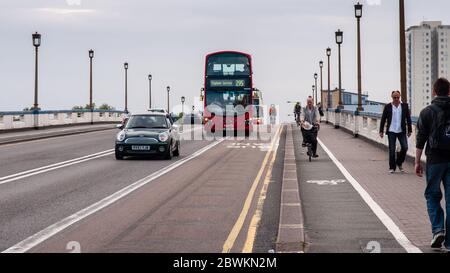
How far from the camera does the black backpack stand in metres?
8.77

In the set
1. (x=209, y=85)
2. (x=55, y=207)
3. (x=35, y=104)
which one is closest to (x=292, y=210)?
(x=55, y=207)

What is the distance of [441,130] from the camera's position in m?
8.80

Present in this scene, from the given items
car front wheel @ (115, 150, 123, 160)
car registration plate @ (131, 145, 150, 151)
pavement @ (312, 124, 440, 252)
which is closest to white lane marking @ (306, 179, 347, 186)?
pavement @ (312, 124, 440, 252)

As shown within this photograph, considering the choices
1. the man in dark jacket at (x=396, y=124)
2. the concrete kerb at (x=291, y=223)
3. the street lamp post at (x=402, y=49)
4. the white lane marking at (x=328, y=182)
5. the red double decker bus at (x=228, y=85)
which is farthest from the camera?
the red double decker bus at (x=228, y=85)

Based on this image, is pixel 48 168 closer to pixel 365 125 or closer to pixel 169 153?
pixel 169 153

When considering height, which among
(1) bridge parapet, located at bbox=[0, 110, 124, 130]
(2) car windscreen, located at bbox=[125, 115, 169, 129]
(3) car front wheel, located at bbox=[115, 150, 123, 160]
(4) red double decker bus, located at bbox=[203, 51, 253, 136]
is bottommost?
(3) car front wheel, located at bbox=[115, 150, 123, 160]

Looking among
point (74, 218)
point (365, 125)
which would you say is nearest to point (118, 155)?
point (74, 218)

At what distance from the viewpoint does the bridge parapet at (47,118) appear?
4343 centimetres

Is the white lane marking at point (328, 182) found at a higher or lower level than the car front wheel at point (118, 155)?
lower

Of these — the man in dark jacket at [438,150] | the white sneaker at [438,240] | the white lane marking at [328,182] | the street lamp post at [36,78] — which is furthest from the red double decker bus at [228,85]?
the white sneaker at [438,240]

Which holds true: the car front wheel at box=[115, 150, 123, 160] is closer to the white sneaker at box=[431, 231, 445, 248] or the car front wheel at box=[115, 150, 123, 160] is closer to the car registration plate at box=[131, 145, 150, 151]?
the car registration plate at box=[131, 145, 150, 151]

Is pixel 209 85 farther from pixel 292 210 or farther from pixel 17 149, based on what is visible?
pixel 292 210

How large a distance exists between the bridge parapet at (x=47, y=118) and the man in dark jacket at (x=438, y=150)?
35832mm

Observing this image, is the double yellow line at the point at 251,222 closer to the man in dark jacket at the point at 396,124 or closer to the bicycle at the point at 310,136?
the man in dark jacket at the point at 396,124
